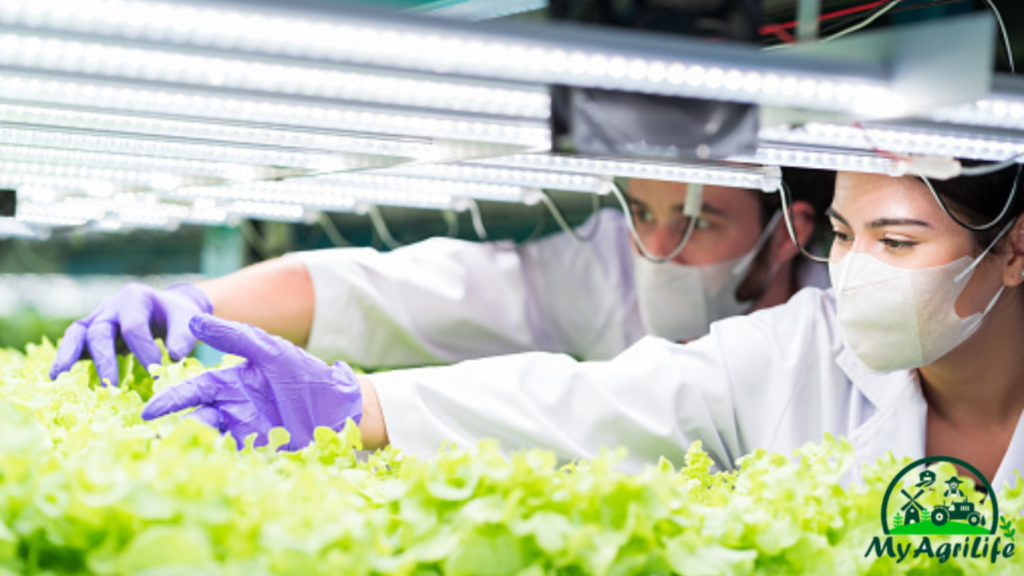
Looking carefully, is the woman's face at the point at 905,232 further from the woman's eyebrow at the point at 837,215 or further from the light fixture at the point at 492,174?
the light fixture at the point at 492,174

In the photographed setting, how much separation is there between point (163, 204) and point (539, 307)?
3.83 feet

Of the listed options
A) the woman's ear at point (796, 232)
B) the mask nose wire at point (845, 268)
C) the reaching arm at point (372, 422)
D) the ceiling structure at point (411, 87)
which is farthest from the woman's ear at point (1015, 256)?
the reaching arm at point (372, 422)

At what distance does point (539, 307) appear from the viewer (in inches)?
122

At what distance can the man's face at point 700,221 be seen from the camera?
2496 mm

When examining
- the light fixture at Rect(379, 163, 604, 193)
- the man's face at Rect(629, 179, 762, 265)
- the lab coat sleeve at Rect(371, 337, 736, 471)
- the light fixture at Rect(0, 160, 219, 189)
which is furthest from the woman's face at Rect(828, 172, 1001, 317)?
the light fixture at Rect(0, 160, 219, 189)

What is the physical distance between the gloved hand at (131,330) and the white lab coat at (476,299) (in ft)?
1.58

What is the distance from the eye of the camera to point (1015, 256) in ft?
5.90

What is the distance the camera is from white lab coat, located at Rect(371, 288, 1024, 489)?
1.84 meters

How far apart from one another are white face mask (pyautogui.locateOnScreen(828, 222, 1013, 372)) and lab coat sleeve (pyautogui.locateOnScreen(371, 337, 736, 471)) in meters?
0.34

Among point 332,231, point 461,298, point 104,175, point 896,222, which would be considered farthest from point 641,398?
point 332,231

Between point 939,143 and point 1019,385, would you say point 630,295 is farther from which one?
point 939,143

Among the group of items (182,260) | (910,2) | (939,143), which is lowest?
(182,260)

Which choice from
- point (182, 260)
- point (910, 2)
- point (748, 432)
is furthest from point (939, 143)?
point (182, 260)

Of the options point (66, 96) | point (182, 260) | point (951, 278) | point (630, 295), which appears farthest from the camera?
point (182, 260)
